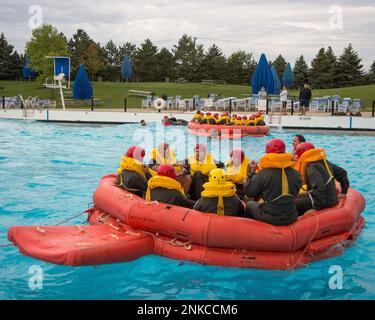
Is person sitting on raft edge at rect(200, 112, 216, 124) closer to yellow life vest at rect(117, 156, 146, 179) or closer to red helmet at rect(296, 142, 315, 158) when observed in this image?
yellow life vest at rect(117, 156, 146, 179)

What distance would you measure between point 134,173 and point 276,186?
248 centimetres

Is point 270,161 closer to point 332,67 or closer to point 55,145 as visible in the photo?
point 55,145

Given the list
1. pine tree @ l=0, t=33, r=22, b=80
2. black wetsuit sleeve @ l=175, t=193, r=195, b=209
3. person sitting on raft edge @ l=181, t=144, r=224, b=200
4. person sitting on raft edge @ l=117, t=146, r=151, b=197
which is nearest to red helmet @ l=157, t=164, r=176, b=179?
black wetsuit sleeve @ l=175, t=193, r=195, b=209

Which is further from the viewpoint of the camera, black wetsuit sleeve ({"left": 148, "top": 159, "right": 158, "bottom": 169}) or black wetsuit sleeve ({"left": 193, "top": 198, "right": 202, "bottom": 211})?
black wetsuit sleeve ({"left": 148, "top": 159, "right": 158, "bottom": 169})

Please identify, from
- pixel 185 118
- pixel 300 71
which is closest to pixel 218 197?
pixel 185 118

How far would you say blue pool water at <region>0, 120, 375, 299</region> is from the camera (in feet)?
19.3

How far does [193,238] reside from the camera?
21.5 feet

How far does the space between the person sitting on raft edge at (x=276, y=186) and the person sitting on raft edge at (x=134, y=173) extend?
79.7 inches

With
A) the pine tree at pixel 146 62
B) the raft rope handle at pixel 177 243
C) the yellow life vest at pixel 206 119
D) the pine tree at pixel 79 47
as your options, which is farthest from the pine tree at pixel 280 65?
the raft rope handle at pixel 177 243

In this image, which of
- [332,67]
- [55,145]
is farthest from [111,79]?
[55,145]

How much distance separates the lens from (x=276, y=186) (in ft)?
21.2

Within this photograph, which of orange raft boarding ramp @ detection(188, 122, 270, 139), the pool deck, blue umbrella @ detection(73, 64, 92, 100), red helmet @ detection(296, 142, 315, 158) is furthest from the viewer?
blue umbrella @ detection(73, 64, 92, 100)
